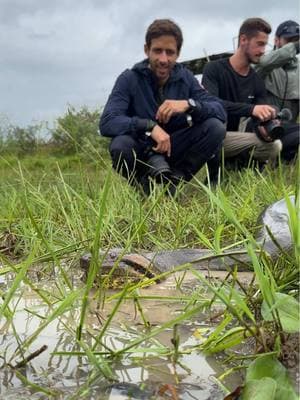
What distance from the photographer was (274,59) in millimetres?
4945

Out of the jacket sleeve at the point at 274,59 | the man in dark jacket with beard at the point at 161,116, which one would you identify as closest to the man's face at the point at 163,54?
the man in dark jacket with beard at the point at 161,116

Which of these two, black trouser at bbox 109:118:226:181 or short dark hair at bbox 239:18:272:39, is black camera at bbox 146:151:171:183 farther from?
short dark hair at bbox 239:18:272:39

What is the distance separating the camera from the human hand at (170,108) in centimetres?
387

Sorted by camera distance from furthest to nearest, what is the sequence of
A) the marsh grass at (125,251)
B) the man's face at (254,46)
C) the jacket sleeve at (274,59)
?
the jacket sleeve at (274,59) < the man's face at (254,46) < the marsh grass at (125,251)

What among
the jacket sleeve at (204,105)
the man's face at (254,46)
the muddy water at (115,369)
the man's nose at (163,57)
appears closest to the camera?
the muddy water at (115,369)

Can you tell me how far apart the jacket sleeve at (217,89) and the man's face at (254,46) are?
9.6 inches

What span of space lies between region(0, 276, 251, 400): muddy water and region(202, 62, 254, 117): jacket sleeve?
339cm

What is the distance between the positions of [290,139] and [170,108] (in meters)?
1.63

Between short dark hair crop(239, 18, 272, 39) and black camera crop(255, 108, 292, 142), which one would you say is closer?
black camera crop(255, 108, 292, 142)

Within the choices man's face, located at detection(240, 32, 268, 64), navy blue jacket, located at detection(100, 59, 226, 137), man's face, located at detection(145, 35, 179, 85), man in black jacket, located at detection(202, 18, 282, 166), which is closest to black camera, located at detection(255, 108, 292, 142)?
man in black jacket, located at detection(202, 18, 282, 166)

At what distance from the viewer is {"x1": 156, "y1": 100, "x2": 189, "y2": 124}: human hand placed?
3871 mm

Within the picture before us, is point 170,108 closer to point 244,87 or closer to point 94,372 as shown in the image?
point 244,87

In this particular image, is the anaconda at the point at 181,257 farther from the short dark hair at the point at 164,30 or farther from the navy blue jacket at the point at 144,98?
the short dark hair at the point at 164,30

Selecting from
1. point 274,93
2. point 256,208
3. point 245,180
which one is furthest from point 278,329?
point 274,93
